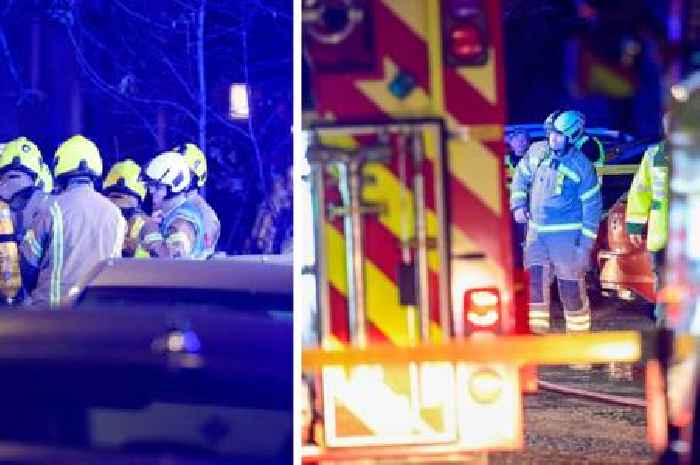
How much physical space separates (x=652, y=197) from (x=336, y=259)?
26.0 inches

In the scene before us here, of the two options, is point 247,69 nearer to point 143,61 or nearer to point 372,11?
point 143,61

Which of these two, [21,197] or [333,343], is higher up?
[21,197]

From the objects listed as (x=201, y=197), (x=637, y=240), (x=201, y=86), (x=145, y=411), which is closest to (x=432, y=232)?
(x=637, y=240)

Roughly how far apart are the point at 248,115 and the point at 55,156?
78 centimetres

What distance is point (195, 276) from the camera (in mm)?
2650

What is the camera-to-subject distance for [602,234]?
2.01 meters

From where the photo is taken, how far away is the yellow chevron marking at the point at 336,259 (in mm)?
1812

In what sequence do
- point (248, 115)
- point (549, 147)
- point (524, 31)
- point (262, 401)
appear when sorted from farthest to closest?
1. point (248, 115)
2. point (262, 401)
3. point (549, 147)
4. point (524, 31)

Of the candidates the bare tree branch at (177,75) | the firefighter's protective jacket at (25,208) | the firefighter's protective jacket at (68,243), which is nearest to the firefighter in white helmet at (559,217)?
the firefighter's protective jacket at (68,243)

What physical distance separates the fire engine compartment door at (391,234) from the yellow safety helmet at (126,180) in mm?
1875

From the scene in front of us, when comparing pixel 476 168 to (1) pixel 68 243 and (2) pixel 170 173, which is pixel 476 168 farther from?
(2) pixel 170 173

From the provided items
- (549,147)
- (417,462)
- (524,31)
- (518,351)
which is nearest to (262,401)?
(417,462)

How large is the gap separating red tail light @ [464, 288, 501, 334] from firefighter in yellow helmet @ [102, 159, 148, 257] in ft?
6.09

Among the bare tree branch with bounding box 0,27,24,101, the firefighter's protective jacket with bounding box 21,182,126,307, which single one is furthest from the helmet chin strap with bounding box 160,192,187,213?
the bare tree branch with bounding box 0,27,24,101
